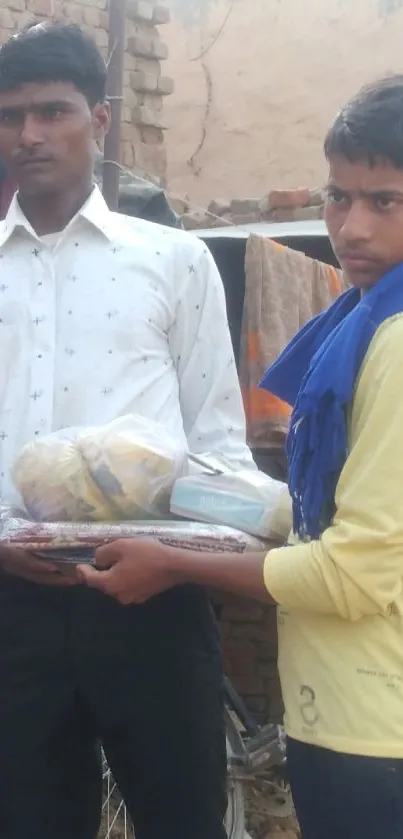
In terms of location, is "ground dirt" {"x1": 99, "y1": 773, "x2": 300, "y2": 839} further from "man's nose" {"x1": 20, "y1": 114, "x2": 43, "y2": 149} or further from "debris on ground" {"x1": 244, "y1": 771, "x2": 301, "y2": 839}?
"man's nose" {"x1": 20, "y1": 114, "x2": 43, "y2": 149}

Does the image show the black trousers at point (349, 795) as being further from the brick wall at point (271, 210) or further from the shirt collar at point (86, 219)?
the brick wall at point (271, 210)

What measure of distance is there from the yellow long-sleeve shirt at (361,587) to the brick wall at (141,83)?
14.5 ft

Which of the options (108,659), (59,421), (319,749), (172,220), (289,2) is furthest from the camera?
(289,2)

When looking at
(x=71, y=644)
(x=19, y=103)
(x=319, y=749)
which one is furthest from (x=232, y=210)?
(x=319, y=749)

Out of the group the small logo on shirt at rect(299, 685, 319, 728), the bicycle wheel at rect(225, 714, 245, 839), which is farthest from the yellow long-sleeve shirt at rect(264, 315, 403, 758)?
the bicycle wheel at rect(225, 714, 245, 839)

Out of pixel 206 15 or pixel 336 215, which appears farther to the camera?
pixel 206 15

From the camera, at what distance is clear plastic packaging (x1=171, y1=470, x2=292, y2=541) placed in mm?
1600

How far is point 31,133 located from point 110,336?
416mm

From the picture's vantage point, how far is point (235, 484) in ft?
5.41

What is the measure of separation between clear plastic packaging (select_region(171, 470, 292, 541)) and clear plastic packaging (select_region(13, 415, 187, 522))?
0.14ft

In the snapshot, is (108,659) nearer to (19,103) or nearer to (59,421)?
(59,421)

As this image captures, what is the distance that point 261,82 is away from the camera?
1063cm

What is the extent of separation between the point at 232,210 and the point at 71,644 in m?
4.55

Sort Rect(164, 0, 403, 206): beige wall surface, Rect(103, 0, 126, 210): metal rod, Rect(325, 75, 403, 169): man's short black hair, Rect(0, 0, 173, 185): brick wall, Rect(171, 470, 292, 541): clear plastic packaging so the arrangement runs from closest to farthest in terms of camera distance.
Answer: Rect(325, 75, 403, 169): man's short black hair < Rect(171, 470, 292, 541): clear plastic packaging < Rect(103, 0, 126, 210): metal rod < Rect(0, 0, 173, 185): brick wall < Rect(164, 0, 403, 206): beige wall surface
